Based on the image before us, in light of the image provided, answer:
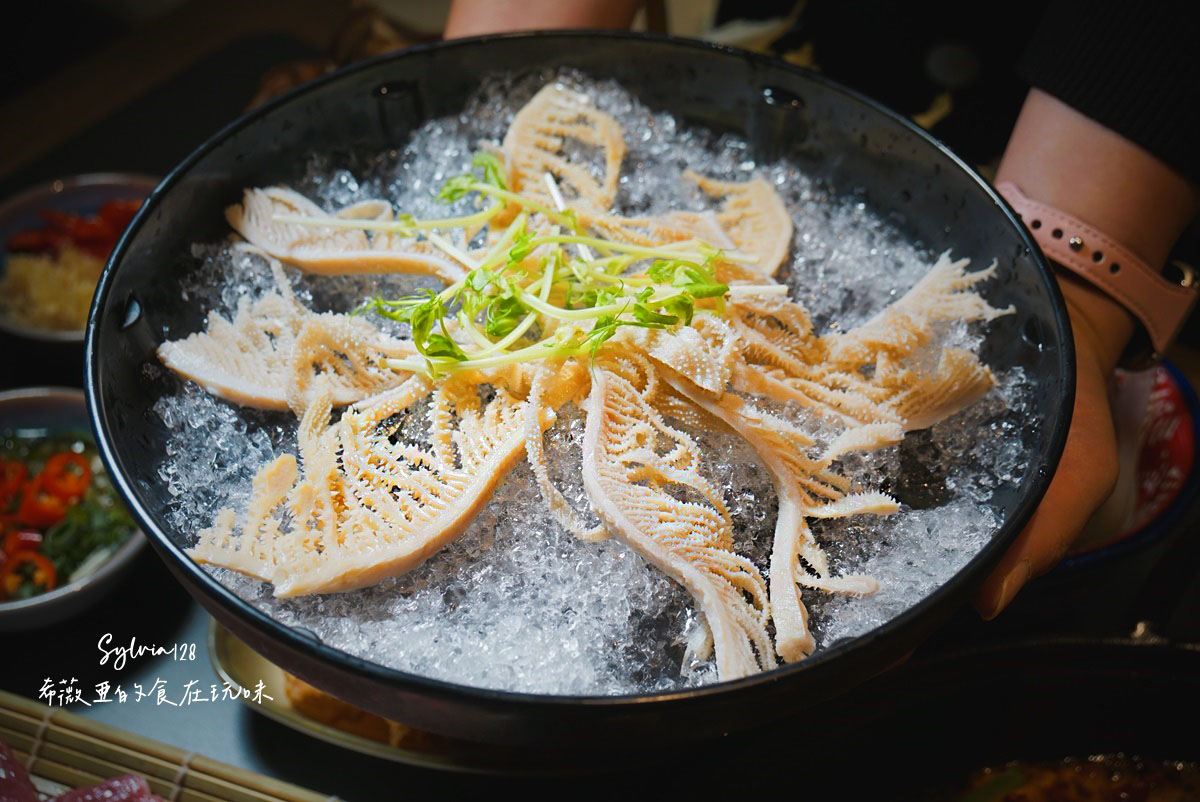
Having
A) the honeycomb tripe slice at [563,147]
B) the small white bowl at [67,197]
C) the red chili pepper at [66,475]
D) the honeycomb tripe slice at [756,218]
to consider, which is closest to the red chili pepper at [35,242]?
the small white bowl at [67,197]

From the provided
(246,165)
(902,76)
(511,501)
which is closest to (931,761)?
(511,501)

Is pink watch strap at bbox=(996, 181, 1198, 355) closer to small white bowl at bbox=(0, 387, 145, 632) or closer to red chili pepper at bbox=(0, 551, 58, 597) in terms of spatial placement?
small white bowl at bbox=(0, 387, 145, 632)

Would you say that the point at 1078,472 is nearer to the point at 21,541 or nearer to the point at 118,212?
the point at 21,541

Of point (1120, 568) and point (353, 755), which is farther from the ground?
point (1120, 568)

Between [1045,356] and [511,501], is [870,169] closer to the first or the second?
[1045,356]

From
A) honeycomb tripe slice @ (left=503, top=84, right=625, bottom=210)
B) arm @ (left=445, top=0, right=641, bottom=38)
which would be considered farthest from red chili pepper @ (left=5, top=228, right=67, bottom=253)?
honeycomb tripe slice @ (left=503, top=84, right=625, bottom=210)

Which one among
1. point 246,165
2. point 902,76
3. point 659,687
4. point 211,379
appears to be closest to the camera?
point 659,687

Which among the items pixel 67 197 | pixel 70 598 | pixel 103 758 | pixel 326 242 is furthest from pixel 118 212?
pixel 103 758
